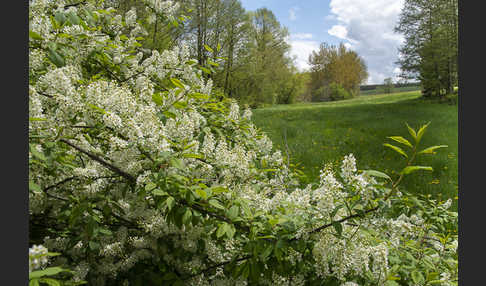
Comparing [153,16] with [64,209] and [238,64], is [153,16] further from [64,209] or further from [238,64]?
[238,64]

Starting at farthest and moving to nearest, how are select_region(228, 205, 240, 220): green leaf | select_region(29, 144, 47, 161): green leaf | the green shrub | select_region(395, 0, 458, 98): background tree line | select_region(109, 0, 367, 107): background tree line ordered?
the green shrub < select_region(395, 0, 458, 98): background tree line < select_region(109, 0, 367, 107): background tree line < select_region(228, 205, 240, 220): green leaf < select_region(29, 144, 47, 161): green leaf

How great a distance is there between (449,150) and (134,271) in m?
10.1

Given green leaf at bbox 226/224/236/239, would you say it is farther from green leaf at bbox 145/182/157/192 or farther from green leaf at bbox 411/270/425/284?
green leaf at bbox 411/270/425/284

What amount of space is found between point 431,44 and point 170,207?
23615mm

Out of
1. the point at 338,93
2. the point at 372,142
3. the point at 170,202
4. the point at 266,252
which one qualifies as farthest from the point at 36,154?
the point at 338,93

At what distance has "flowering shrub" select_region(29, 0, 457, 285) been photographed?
1.72 meters

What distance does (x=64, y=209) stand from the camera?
195 cm

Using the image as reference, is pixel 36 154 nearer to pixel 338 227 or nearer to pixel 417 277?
pixel 338 227

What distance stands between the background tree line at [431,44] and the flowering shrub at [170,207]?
21.5m

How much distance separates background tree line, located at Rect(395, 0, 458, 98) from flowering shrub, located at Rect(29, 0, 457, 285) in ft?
70.5

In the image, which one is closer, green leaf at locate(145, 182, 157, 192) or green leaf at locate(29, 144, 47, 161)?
green leaf at locate(29, 144, 47, 161)

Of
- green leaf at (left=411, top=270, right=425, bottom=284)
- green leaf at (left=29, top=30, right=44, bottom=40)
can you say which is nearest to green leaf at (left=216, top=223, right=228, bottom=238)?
green leaf at (left=411, top=270, right=425, bottom=284)

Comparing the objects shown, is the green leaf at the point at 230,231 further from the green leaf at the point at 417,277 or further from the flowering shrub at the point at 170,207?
the green leaf at the point at 417,277

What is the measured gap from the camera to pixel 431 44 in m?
19.4
